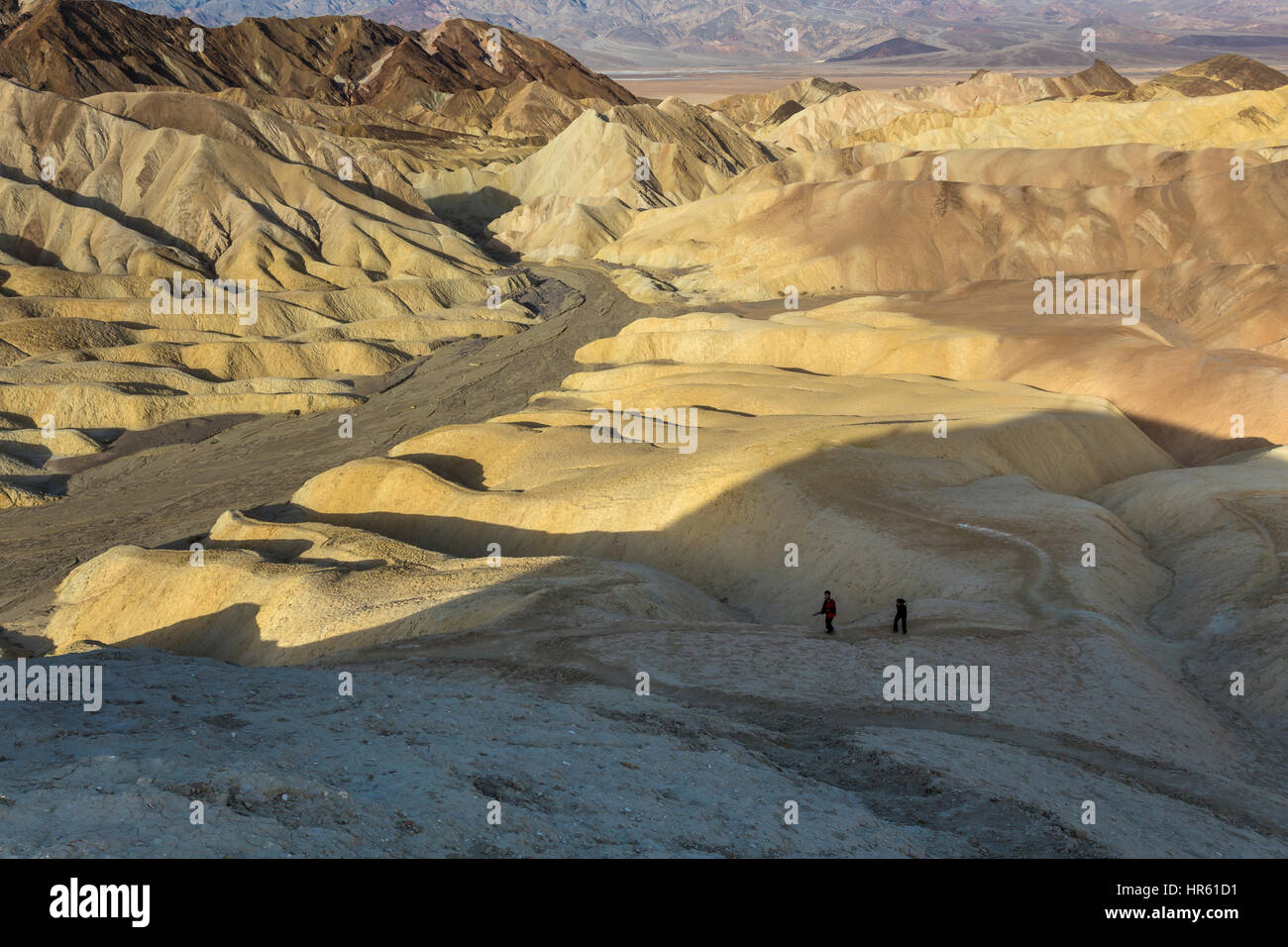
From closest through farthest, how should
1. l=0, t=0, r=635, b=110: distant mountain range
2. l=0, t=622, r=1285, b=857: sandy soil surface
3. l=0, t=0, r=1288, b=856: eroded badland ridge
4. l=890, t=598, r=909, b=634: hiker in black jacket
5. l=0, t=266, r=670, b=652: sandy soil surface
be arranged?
l=0, t=622, r=1285, b=857: sandy soil surface
l=0, t=0, r=1288, b=856: eroded badland ridge
l=890, t=598, r=909, b=634: hiker in black jacket
l=0, t=266, r=670, b=652: sandy soil surface
l=0, t=0, r=635, b=110: distant mountain range

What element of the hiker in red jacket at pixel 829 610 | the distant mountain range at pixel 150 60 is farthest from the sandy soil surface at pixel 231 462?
the distant mountain range at pixel 150 60

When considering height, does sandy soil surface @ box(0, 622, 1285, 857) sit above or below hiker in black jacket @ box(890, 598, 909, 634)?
below

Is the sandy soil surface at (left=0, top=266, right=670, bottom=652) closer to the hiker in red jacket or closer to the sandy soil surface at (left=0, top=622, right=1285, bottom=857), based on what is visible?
the sandy soil surface at (left=0, top=622, right=1285, bottom=857)

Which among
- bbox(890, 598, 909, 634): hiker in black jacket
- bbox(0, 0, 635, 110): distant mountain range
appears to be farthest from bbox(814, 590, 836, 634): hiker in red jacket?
bbox(0, 0, 635, 110): distant mountain range

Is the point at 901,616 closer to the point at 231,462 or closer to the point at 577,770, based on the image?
the point at 577,770

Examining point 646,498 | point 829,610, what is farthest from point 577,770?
point 646,498

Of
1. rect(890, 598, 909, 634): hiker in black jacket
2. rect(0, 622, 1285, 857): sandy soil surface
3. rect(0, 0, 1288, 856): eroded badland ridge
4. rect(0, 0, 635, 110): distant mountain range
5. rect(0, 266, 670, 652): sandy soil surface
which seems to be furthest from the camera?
rect(0, 0, 635, 110): distant mountain range

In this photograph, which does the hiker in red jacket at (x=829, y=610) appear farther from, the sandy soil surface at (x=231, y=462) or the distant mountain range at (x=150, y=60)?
the distant mountain range at (x=150, y=60)

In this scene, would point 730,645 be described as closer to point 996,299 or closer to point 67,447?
point 67,447

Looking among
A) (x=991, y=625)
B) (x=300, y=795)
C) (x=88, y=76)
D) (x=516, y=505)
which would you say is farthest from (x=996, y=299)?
(x=88, y=76)
